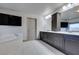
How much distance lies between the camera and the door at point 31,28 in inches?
331

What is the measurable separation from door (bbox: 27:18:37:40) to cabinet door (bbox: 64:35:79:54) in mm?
5148

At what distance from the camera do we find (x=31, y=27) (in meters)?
8.65

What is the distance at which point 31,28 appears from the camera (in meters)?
8.64

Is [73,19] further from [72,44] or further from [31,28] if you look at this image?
[31,28]

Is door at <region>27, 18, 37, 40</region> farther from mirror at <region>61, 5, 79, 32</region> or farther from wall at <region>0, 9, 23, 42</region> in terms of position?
mirror at <region>61, 5, 79, 32</region>

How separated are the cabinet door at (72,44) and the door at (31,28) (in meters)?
5.15

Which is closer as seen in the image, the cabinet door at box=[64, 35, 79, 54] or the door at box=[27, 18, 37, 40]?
the cabinet door at box=[64, 35, 79, 54]

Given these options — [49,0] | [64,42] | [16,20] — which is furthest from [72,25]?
[16,20]

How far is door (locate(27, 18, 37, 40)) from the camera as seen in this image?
8.41 m

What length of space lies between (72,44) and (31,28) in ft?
19.0

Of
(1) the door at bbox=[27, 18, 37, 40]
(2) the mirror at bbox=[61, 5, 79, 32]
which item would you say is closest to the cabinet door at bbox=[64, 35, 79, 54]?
(2) the mirror at bbox=[61, 5, 79, 32]

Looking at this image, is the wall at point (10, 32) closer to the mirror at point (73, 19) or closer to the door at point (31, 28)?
the door at point (31, 28)

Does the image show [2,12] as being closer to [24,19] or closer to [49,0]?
[24,19]

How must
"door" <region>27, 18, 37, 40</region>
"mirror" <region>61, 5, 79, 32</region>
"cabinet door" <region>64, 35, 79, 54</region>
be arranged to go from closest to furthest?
"cabinet door" <region>64, 35, 79, 54</region>, "mirror" <region>61, 5, 79, 32</region>, "door" <region>27, 18, 37, 40</region>
